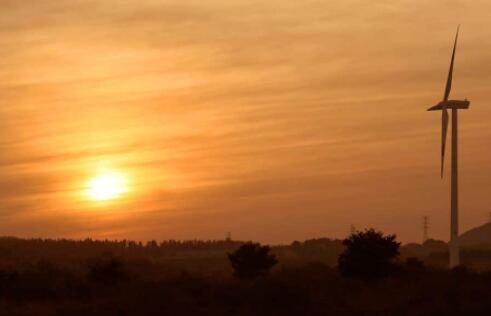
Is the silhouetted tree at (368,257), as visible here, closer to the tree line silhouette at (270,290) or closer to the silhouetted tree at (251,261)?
the tree line silhouette at (270,290)

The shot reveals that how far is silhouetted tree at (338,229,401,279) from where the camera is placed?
2495 inches

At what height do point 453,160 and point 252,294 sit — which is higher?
point 453,160

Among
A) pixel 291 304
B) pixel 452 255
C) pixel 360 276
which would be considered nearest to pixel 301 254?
pixel 452 255

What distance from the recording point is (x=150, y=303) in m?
49.5

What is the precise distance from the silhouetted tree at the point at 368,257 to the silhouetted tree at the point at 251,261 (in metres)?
7.38

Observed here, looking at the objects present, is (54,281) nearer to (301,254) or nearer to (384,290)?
(384,290)

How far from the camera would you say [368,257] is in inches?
2525

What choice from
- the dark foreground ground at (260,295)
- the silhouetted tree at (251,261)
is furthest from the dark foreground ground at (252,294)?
the silhouetted tree at (251,261)

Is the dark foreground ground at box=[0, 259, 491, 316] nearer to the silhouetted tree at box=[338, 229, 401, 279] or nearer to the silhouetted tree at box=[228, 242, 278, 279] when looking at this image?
the silhouetted tree at box=[338, 229, 401, 279]

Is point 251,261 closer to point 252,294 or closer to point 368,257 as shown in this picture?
point 368,257

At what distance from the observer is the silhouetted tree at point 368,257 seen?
208ft

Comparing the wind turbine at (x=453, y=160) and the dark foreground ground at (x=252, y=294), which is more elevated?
the wind turbine at (x=453, y=160)

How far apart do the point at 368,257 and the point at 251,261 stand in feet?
37.8

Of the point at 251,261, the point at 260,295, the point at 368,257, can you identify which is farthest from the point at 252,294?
the point at 251,261
